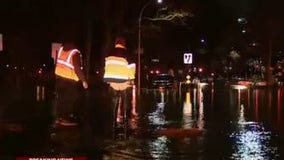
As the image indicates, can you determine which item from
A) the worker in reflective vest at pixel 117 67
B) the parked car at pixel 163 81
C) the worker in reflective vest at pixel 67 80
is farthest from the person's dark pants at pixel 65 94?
the parked car at pixel 163 81

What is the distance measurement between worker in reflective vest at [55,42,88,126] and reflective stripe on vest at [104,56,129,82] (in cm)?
61

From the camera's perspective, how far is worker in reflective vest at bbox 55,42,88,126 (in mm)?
15430

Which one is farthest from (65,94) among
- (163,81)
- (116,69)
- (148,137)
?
(163,81)

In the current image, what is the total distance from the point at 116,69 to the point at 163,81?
42.8 m

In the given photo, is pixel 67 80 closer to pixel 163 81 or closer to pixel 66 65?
pixel 66 65

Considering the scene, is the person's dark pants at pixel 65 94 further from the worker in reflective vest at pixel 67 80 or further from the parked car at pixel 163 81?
the parked car at pixel 163 81

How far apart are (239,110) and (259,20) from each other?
4915cm

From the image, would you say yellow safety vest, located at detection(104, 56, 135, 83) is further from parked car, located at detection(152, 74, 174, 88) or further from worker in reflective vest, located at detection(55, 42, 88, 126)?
parked car, located at detection(152, 74, 174, 88)

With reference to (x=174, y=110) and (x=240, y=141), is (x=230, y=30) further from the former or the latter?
(x=240, y=141)

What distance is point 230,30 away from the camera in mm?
89688

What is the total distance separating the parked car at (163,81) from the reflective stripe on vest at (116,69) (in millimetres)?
42257

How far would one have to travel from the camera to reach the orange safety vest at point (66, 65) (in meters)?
15.5

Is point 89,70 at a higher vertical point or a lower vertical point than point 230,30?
lower

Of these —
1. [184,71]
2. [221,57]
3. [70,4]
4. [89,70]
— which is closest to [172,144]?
[70,4]
